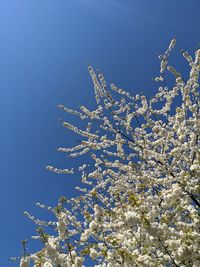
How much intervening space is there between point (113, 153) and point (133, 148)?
844 millimetres

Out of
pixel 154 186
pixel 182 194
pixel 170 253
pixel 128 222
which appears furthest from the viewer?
pixel 154 186

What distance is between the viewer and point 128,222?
18.5ft

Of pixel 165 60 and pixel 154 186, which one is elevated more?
pixel 165 60

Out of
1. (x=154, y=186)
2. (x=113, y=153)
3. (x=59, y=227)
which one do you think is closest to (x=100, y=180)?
(x=113, y=153)

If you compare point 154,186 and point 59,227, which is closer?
point 59,227

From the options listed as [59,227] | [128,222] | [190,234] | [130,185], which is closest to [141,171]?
[130,185]

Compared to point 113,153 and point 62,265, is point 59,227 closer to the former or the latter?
point 62,265

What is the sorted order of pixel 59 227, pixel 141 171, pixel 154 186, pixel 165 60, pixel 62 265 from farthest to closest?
pixel 165 60, pixel 141 171, pixel 154 186, pixel 59 227, pixel 62 265

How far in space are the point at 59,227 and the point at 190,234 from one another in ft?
8.23

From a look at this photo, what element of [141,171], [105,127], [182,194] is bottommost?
[182,194]

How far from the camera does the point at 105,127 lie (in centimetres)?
1014

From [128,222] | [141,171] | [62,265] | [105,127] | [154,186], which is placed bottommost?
[62,265]

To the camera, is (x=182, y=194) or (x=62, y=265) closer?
(x=62, y=265)

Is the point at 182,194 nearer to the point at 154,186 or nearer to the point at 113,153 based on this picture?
the point at 154,186
